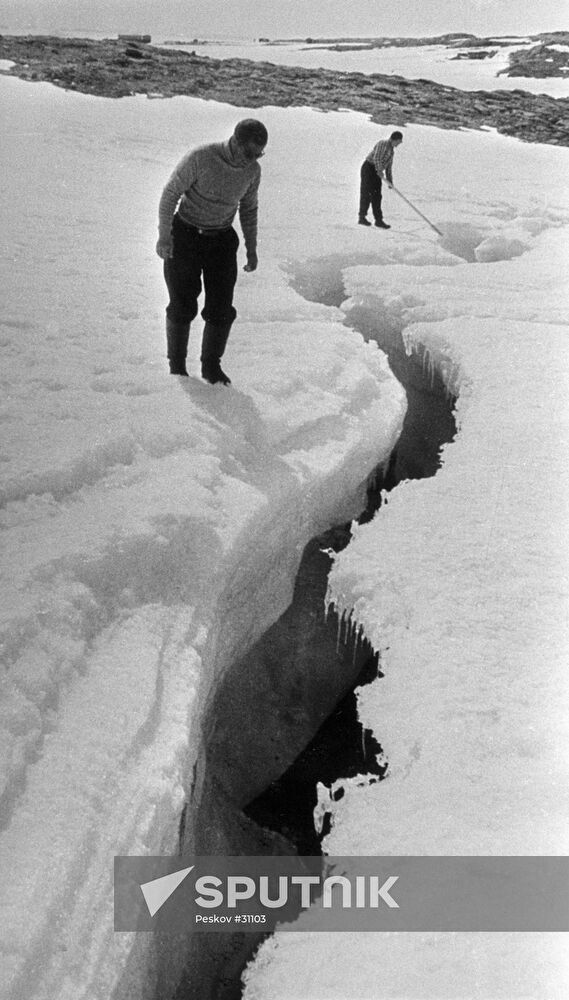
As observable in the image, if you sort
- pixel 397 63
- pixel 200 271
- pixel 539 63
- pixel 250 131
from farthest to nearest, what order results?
pixel 539 63 → pixel 397 63 → pixel 200 271 → pixel 250 131

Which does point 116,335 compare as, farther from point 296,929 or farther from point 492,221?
point 492,221

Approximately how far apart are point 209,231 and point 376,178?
5.05m

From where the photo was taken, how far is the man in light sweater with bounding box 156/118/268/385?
326cm

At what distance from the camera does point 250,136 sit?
309 centimetres

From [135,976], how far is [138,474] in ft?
5.53

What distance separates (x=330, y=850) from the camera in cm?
219

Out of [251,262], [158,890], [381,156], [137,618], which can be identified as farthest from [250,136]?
[381,156]

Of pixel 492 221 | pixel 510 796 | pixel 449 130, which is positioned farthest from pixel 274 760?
pixel 449 130

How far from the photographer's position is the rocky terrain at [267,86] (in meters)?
12.9

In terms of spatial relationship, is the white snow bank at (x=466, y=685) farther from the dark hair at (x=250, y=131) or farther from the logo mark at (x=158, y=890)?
the dark hair at (x=250, y=131)

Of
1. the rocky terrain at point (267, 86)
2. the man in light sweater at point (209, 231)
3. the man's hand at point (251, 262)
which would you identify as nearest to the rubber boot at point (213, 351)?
the man in light sweater at point (209, 231)

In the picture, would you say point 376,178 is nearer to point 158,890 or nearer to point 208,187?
point 208,187

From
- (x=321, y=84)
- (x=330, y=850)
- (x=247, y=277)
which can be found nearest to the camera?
(x=330, y=850)

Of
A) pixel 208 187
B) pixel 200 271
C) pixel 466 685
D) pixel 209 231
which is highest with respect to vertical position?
pixel 208 187
